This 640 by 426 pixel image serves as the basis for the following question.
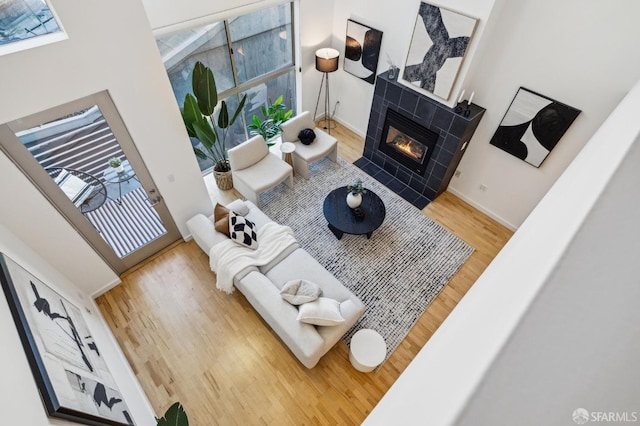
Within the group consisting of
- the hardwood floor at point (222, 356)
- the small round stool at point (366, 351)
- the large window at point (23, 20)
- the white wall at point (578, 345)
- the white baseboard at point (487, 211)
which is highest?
the white wall at point (578, 345)

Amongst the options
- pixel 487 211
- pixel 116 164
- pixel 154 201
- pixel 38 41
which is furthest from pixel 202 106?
pixel 487 211

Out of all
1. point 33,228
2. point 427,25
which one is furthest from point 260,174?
point 427,25

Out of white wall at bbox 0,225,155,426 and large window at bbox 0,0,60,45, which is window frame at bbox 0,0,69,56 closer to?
large window at bbox 0,0,60,45

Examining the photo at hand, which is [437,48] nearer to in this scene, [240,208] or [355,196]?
→ [355,196]

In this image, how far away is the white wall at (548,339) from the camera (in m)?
0.38

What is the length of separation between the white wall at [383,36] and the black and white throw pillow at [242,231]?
298cm

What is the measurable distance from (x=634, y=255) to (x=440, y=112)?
3.89 metres

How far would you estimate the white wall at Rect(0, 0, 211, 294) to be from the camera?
228cm

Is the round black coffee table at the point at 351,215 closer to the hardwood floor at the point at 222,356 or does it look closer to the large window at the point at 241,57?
the hardwood floor at the point at 222,356

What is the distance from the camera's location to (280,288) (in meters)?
3.47

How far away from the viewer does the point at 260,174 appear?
4.57m

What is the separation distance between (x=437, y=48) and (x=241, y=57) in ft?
8.93

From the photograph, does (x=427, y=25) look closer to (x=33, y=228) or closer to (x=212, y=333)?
(x=212, y=333)

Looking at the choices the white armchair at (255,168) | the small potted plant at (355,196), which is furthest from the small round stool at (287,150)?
the small potted plant at (355,196)
